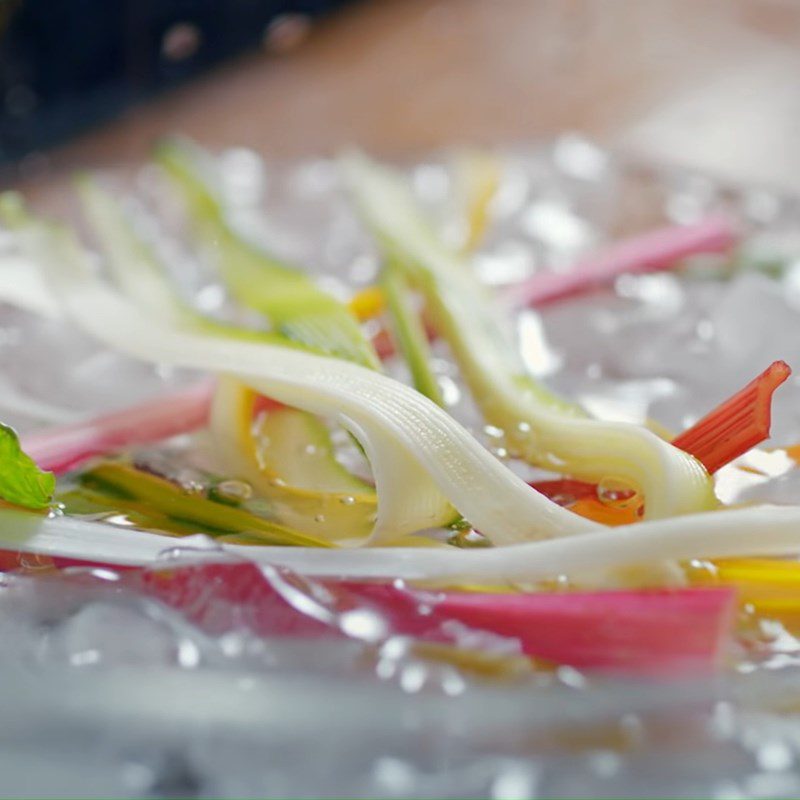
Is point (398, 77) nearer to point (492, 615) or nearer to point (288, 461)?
point (288, 461)

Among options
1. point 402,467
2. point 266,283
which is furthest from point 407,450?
point 266,283

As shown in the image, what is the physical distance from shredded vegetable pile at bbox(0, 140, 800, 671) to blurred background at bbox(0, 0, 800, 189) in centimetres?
48

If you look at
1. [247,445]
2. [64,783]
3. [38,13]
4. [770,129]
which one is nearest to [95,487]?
[247,445]

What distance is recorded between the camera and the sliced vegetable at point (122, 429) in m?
0.60

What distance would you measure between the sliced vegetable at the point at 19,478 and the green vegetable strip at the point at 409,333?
0.60 feet

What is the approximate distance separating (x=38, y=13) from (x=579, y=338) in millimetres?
775

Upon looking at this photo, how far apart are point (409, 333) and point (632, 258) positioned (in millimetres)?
235

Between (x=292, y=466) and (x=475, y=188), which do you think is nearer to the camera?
(x=292, y=466)

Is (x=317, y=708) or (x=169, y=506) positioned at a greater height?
(x=169, y=506)

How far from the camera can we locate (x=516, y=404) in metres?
0.62

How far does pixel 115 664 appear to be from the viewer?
1.50ft

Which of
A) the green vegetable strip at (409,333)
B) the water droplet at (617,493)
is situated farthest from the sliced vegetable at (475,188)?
the water droplet at (617,493)

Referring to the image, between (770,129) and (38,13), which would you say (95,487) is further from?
(770,129)

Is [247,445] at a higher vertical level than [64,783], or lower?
higher
